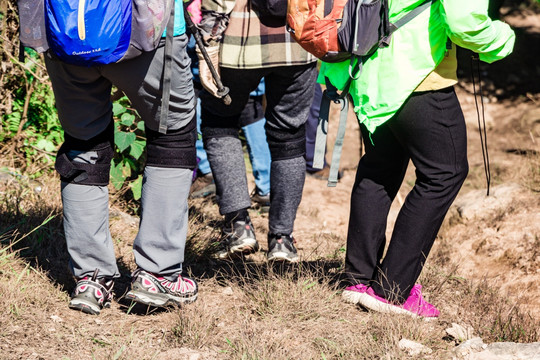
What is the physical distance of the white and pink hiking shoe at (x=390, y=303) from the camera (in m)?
2.90

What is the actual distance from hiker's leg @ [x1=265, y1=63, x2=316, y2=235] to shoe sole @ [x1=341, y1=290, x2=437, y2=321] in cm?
61

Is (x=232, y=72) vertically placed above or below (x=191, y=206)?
above

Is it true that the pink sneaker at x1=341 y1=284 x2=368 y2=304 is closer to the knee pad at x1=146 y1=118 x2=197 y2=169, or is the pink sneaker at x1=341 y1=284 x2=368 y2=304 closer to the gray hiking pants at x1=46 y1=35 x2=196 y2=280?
the gray hiking pants at x1=46 y1=35 x2=196 y2=280

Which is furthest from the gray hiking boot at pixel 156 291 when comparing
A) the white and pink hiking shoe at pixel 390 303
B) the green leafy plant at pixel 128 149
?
the green leafy plant at pixel 128 149

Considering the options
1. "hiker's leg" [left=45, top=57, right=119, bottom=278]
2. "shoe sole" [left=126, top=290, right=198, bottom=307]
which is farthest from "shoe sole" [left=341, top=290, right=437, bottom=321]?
"hiker's leg" [left=45, top=57, right=119, bottom=278]

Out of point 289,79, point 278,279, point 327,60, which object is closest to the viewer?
point 327,60

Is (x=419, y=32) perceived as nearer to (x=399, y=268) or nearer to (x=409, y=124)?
(x=409, y=124)

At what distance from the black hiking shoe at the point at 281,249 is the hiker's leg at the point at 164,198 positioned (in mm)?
729

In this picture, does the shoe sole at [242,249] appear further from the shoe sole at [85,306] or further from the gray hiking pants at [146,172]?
the shoe sole at [85,306]

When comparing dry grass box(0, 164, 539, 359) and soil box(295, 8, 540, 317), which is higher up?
dry grass box(0, 164, 539, 359)

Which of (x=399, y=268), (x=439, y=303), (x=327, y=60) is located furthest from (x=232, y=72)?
(x=439, y=303)

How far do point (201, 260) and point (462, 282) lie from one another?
126 cm

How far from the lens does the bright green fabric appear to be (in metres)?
2.50

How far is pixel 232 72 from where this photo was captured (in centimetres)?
327
